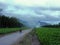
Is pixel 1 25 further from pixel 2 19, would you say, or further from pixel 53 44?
pixel 53 44

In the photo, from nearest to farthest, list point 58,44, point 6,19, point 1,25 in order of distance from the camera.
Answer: point 58,44, point 1,25, point 6,19

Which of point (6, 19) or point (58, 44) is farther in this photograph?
point (6, 19)

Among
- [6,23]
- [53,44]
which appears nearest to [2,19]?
[6,23]

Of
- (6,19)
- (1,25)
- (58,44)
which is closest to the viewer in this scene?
(58,44)

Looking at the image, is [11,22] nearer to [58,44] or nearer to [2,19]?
[2,19]

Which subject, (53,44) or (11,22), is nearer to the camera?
(53,44)

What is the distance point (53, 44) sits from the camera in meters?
9.47

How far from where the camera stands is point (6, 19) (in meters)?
147

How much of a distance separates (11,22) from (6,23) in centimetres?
769

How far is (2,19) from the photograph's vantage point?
141 m

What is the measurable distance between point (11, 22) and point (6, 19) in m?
5.13

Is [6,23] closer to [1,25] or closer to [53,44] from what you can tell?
[1,25]

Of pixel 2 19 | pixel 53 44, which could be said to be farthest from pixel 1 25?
pixel 53 44

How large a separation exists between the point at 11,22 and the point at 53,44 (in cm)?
14177
